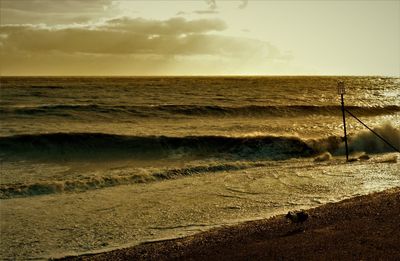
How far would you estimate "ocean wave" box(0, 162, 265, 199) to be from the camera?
12.9 meters

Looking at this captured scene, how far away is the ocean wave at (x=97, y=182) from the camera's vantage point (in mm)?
12858

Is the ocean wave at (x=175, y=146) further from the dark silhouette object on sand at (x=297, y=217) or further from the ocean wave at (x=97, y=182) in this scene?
the dark silhouette object on sand at (x=297, y=217)

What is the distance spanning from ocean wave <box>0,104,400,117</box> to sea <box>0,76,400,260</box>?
1.63 meters

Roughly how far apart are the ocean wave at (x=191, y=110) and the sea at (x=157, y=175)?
163 centimetres

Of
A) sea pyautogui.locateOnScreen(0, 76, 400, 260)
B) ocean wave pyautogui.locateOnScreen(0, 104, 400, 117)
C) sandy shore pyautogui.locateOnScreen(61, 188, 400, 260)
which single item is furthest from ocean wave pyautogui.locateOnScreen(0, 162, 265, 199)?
ocean wave pyautogui.locateOnScreen(0, 104, 400, 117)

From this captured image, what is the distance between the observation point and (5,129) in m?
25.0

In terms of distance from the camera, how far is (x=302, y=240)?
7266 millimetres

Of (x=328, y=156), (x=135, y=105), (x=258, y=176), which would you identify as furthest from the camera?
(x=135, y=105)

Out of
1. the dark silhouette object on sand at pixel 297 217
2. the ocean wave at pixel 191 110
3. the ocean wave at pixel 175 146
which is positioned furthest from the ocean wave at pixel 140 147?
the ocean wave at pixel 191 110

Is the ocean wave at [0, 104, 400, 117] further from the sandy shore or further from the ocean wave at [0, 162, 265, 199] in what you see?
the sandy shore

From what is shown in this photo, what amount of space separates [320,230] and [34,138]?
1727 centimetres

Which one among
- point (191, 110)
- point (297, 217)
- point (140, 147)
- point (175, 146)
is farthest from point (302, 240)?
point (191, 110)

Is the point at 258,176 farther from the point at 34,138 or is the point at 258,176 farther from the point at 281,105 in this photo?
the point at 281,105

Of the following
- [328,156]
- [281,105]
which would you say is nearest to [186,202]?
[328,156]
